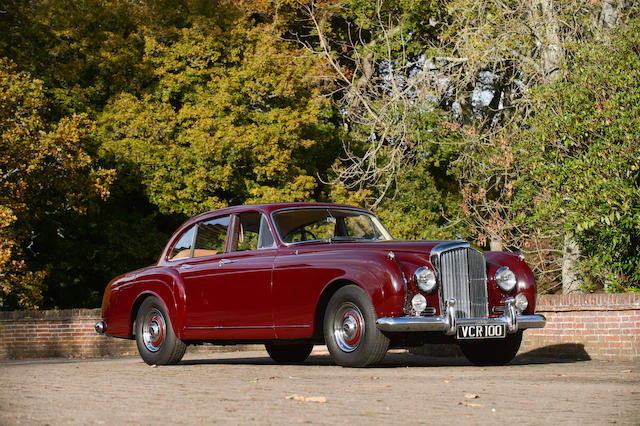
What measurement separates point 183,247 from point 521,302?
4264 millimetres

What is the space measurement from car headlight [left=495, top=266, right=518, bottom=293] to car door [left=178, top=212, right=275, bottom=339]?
8.14ft

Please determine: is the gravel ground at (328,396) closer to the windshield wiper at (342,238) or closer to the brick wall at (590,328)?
the windshield wiper at (342,238)

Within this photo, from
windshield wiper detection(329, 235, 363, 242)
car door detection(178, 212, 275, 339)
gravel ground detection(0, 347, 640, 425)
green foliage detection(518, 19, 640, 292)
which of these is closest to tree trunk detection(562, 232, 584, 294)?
green foliage detection(518, 19, 640, 292)

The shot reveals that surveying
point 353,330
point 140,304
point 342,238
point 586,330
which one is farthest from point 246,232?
point 586,330

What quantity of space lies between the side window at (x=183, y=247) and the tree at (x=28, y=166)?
10631 millimetres

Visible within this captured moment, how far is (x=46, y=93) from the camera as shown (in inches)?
1207

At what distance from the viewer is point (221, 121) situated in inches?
1141

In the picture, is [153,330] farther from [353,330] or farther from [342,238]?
[353,330]

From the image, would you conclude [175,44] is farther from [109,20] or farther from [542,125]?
[542,125]

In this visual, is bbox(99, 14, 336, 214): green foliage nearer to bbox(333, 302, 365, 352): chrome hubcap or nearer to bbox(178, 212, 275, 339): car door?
bbox(178, 212, 275, 339): car door

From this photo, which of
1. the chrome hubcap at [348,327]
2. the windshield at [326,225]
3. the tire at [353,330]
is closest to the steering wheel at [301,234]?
the windshield at [326,225]

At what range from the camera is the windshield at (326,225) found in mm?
10531

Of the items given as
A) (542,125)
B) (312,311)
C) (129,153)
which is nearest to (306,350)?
(312,311)

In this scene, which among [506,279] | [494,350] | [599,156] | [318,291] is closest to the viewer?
[318,291]
